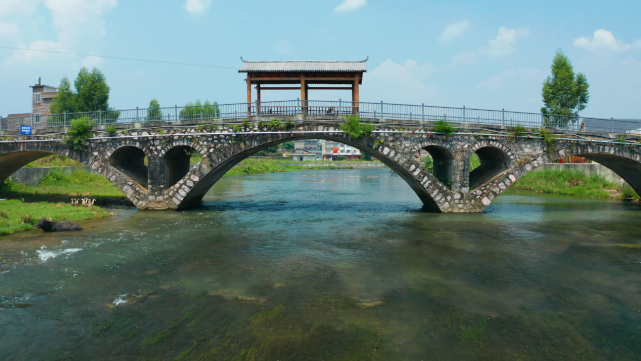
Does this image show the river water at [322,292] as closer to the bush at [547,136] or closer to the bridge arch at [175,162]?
the bridge arch at [175,162]

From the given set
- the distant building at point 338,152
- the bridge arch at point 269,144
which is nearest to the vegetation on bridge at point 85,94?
the bridge arch at point 269,144

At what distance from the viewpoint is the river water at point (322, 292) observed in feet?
27.2

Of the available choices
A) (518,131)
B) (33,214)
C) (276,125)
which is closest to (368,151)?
(276,125)

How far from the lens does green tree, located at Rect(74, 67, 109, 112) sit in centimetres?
5744

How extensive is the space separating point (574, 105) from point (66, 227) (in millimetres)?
48928

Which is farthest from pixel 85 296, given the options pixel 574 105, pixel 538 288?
pixel 574 105

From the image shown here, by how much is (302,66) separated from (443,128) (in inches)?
381

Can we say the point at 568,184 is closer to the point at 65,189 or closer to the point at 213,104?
the point at 213,104

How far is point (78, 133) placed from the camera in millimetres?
25969

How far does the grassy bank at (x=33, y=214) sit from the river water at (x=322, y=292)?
1.53 metres

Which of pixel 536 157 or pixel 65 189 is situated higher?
Answer: pixel 536 157

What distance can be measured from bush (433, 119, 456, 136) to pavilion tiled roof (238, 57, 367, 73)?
18.7 ft

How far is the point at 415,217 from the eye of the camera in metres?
24.8

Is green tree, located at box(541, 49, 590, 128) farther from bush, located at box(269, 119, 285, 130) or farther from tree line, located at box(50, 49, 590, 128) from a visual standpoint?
bush, located at box(269, 119, 285, 130)
